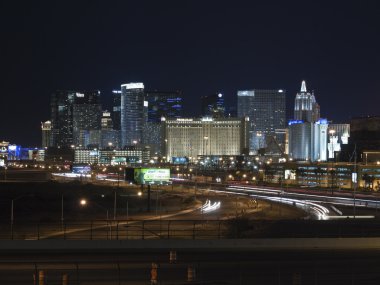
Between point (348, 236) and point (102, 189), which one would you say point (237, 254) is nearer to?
point (348, 236)

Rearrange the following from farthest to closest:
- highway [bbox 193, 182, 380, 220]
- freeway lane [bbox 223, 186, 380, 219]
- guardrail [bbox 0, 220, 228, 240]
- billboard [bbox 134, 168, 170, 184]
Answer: freeway lane [bbox 223, 186, 380, 219], billboard [bbox 134, 168, 170, 184], highway [bbox 193, 182, 380, 220], guardrail [bbox 0, 220, 228, 240]

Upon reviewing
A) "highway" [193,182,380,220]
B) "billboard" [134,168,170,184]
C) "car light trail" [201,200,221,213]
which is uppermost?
"billboard" [134,168,170,184]

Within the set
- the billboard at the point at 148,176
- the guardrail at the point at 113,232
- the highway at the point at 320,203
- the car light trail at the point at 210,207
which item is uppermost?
the billboard at the point at 148,176

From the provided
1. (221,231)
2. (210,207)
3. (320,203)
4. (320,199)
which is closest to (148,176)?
(210,207)

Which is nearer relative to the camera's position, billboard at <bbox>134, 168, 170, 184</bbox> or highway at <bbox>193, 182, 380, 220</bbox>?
highway at <bbox>193, 182, 380, 220</bbox>

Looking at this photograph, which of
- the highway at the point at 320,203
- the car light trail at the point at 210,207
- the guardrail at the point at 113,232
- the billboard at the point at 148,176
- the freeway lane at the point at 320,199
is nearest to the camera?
the guardrail at the point at 113,232

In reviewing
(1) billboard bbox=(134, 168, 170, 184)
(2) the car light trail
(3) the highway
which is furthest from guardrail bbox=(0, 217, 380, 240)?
(1) billboard bbox=(134, 168, 170, 184)

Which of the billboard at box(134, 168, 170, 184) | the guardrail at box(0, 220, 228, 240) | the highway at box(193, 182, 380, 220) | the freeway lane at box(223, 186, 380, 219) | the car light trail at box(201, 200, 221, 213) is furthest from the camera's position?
→ the freeway lane at box(223, 186, 380, 219)

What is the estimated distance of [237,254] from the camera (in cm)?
3272

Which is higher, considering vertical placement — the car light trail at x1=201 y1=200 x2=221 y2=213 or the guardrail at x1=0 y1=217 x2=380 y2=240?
the guardrail at x1=0 y1=217 x2=380 y2=240

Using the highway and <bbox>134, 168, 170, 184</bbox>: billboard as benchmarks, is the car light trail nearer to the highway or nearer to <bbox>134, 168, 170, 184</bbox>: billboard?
<bbox>134, 168, 170, 184</bbox>: billboard

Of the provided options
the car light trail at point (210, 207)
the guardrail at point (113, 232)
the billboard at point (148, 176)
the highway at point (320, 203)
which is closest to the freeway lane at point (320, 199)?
the highway at point (320, 203)

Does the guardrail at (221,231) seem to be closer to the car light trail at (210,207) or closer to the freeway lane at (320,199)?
the freeway lane at (320,199)

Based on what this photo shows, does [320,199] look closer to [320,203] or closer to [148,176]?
[320,203]
